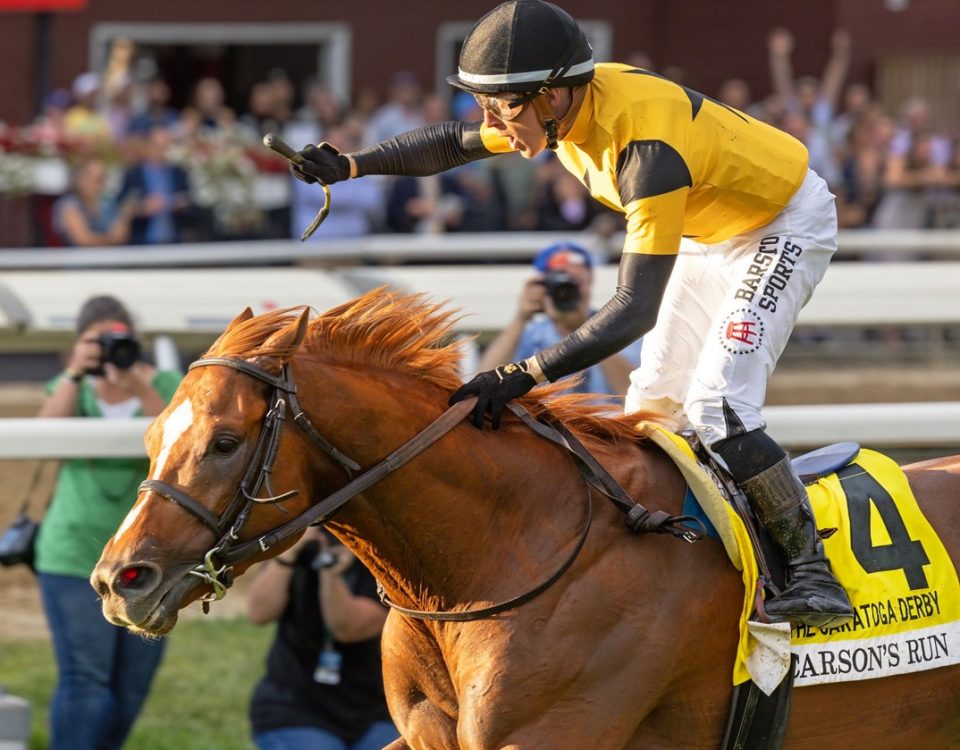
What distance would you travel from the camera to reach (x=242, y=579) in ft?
28.6

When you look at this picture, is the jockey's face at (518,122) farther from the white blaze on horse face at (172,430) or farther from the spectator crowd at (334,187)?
the spectator crowd at (334,187)

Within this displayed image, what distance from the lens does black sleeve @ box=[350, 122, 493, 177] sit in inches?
175

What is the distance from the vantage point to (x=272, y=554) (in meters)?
3.73

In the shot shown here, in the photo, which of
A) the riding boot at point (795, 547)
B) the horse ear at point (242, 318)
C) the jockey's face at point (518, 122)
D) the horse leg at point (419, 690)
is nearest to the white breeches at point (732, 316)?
the riding boot at point (795, 547)

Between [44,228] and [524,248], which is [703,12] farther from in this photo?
[44,228]

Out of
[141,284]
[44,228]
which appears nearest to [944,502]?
[141,284]

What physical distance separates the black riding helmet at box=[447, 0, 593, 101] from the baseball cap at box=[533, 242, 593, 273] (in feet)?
7.90

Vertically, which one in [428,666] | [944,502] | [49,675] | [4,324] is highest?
[944,502]

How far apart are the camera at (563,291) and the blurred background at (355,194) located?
38 centimetres

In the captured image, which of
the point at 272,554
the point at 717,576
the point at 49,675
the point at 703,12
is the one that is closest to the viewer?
the point at 272,554

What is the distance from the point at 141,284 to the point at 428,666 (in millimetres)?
5514

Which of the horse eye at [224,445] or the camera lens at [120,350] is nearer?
the horse eye at [224,445]

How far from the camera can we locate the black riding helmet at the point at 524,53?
12.7 ft

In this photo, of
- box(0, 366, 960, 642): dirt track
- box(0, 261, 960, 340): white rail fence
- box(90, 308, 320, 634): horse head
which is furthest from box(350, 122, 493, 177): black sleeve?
box(0, 366, 960, 642): dirt track
